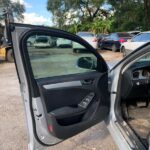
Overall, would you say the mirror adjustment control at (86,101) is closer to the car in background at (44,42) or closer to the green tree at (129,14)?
the car in background at (44,42)

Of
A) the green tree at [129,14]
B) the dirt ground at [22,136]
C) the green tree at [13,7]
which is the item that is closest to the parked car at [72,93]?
the green tree at [13,7]

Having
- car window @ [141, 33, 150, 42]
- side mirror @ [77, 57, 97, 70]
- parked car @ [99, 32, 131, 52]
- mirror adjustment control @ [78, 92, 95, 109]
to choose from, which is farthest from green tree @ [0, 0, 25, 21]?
parked car @ [99, 32, 131, 52]

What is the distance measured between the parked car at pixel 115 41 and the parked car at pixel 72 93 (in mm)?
18132

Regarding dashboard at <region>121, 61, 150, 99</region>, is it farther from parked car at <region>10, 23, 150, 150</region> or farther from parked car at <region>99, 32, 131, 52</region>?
parked car at <region>99, 32, 131, 52</region>

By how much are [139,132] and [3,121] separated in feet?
9.86

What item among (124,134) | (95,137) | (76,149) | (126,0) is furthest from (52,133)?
(126,0)

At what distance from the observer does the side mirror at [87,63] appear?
3676 mm

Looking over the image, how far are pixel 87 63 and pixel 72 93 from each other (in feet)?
1.50

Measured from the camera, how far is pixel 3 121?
5.93 metres

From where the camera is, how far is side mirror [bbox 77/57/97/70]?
3676mm

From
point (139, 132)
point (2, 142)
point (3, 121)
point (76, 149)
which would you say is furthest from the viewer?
point (3, 121)

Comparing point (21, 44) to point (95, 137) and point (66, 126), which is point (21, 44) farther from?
point (95, 137)

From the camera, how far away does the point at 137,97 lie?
14.2ft

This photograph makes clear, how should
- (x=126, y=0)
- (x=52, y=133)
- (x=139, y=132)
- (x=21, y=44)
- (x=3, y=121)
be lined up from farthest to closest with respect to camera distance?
(x=126, y=0), (x=3, y=121), (x=139, y=132), (x=52, y=133), (x=21, y=44)
